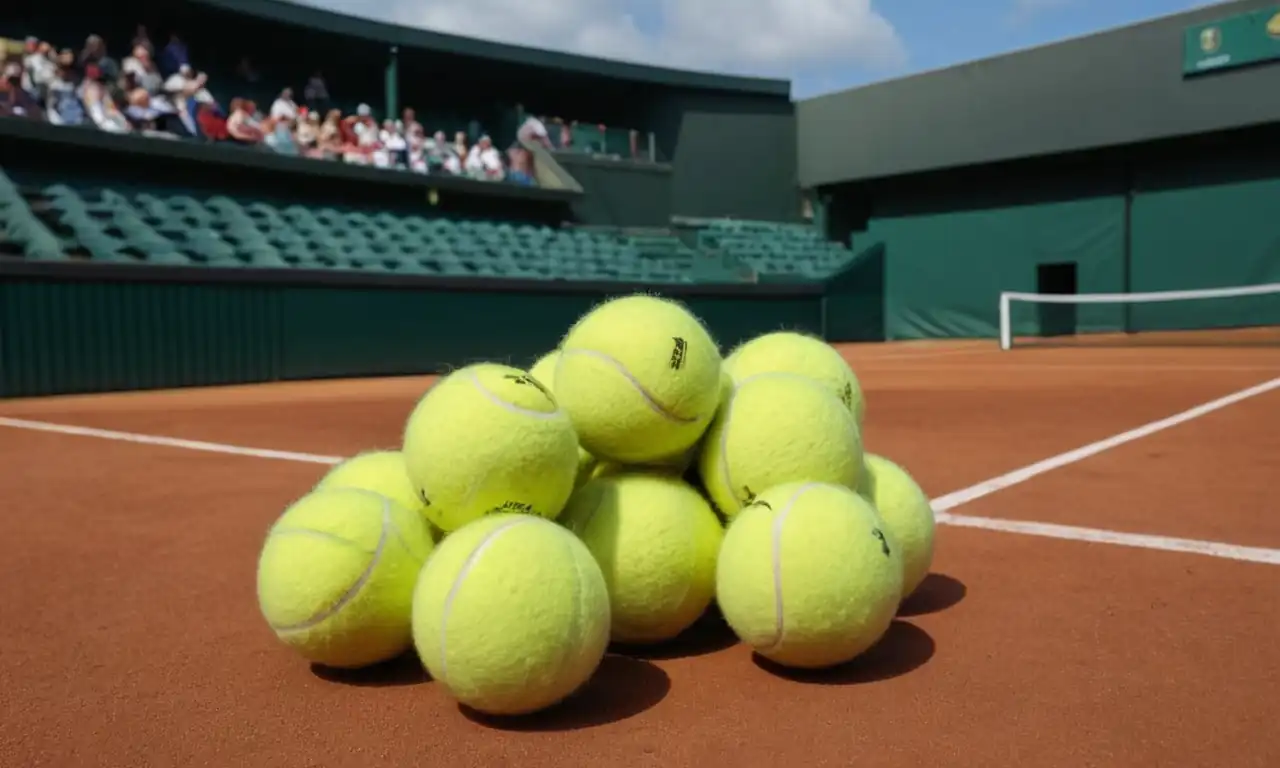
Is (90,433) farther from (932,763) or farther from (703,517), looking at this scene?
(932,763)

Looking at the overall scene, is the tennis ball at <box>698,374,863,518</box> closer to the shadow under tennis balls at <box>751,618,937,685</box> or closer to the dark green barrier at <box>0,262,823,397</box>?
the shadow under tennis balls at <box>751,618,937,685</box>

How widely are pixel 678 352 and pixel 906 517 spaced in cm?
80

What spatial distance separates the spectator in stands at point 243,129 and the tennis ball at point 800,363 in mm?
14713

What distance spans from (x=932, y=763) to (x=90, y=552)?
123 inches

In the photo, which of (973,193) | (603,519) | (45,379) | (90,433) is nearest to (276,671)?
(603,519)

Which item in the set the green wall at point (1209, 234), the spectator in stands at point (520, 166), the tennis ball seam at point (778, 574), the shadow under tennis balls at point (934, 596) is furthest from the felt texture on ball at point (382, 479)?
the green wall at point (1209, 234)

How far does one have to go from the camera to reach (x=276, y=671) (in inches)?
95.1

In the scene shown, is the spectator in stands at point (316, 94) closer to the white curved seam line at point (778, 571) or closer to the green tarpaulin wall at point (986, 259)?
the green tarpaulin wall at point (986, 259)

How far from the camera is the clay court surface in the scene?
1.94 metres

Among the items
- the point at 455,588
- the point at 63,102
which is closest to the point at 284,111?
the point at 63,102

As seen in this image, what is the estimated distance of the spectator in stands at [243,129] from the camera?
15.7 meters

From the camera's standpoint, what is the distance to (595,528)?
2449mm

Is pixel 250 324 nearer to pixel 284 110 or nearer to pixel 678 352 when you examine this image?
pixel 284 110

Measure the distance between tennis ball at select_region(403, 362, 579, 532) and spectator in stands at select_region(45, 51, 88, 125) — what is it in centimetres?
1392
